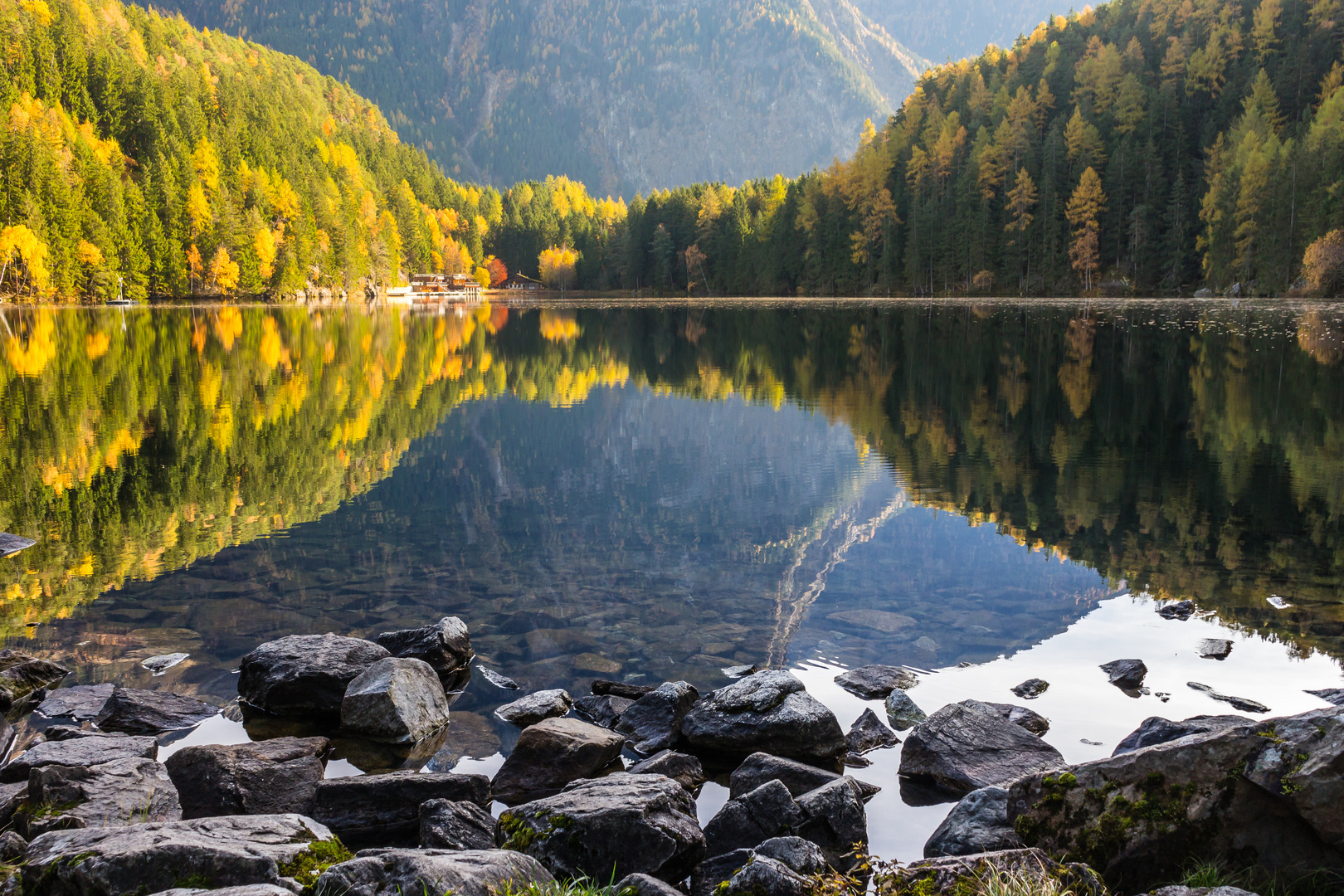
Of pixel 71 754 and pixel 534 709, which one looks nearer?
pixel 71 754

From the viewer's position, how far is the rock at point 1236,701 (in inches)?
277

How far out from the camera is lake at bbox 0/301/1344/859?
8172 millimetres

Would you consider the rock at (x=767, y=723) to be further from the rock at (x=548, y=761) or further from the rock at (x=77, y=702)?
the rock at (x=77, y=702)

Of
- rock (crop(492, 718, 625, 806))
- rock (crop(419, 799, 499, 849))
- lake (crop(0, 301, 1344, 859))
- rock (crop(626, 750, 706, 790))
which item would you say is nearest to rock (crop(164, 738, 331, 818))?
lake (crop(0, 301, 1344, 859))

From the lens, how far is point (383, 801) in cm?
579

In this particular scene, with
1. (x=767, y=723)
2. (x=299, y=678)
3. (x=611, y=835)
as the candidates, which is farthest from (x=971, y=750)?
(x=299, y=678)

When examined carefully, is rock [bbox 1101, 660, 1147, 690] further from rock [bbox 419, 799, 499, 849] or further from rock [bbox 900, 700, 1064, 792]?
rock [bbox 419, 799, 499, 849]

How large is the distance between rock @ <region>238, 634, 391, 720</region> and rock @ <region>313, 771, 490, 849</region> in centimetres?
169

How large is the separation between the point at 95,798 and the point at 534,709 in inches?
121

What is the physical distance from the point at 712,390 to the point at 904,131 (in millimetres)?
109797

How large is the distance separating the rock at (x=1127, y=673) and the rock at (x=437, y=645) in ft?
19.0

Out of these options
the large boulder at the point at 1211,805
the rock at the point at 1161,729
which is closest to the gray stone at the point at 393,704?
the large boulder at the point at 1211,805

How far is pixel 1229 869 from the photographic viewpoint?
4152mm

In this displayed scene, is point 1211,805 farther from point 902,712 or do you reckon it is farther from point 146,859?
point 146,859
